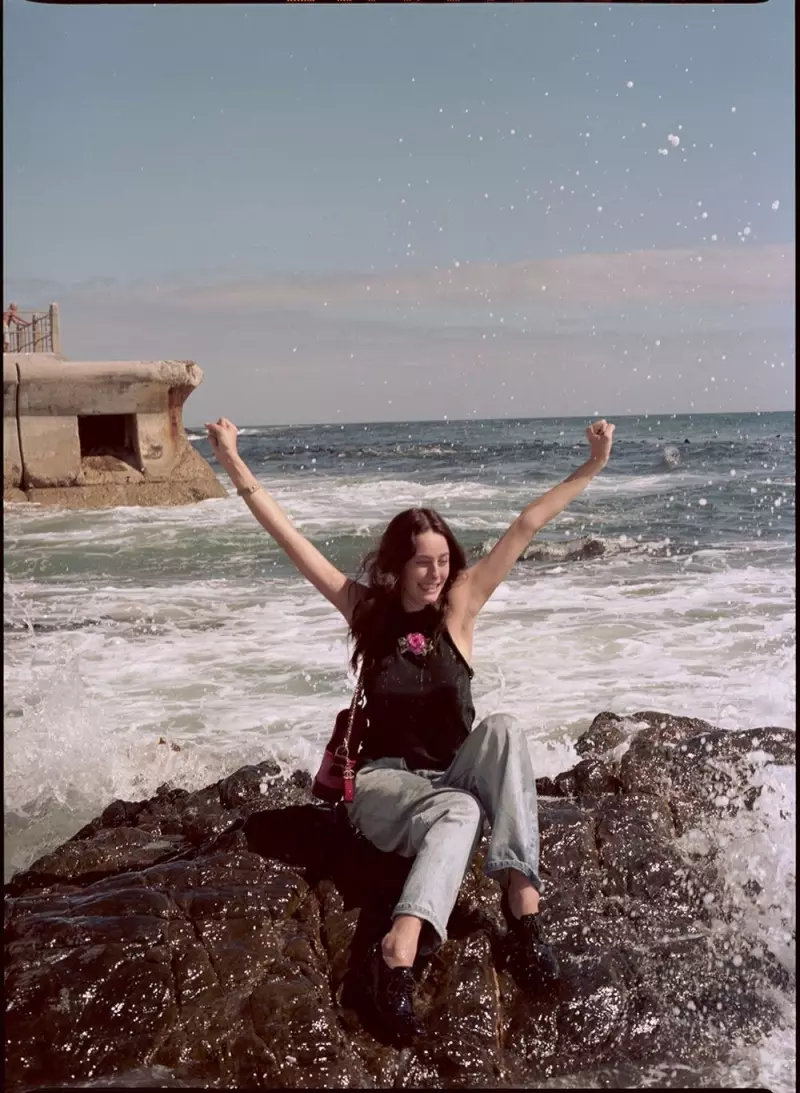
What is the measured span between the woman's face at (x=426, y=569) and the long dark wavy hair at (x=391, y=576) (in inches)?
0.8

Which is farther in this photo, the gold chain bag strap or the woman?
the gold chain bag strap

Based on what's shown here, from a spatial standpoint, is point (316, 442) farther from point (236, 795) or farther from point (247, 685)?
point (236, 795)

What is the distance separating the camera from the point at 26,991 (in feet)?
10.1

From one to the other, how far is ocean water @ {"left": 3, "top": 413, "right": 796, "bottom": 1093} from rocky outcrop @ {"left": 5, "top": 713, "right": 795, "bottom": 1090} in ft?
0.56

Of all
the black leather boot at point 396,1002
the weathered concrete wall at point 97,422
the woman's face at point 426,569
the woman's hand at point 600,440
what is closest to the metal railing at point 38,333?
the weathered concrete wall at point 97,422

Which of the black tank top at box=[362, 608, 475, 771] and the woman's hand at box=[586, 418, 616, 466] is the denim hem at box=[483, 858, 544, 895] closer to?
the black tank top at box=[362, 608, 475, 771]

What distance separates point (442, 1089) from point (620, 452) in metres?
26.0

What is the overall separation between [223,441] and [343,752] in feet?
3.44

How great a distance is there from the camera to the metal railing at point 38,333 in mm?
19547

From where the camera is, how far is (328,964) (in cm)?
332

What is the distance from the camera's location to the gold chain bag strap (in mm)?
3592

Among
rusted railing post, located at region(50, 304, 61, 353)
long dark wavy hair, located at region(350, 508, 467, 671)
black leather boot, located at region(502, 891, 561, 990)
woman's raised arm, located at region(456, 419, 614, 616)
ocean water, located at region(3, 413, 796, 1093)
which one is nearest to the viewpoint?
black leather boot, located at region(502, 891, 561, 990)

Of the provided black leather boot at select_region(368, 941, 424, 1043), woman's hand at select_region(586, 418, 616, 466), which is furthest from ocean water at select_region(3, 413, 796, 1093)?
woman's hand at select_region(586, 418, 616, 466)

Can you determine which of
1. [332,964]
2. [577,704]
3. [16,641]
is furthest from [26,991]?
[16,641]
